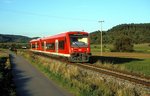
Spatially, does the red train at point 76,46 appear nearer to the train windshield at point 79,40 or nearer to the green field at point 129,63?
the train windshield at point 79,40

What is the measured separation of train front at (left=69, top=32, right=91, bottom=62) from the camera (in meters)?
30.0

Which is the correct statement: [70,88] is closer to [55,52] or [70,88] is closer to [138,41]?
[55,52]

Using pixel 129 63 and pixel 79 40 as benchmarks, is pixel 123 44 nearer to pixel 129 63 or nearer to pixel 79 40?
pixel 129 63

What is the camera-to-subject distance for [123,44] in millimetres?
93625

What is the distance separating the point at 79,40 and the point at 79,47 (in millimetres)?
886

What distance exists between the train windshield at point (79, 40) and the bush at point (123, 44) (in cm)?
6286

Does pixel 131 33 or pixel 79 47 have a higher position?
pixel 131 33

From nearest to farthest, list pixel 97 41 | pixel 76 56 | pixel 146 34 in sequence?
pixel 76 56
pixel 97 41
pixel 146 34

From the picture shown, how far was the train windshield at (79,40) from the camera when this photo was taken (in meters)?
30.4

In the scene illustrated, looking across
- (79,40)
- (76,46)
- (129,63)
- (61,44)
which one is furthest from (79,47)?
(129,63)

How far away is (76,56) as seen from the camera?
98.8 feet

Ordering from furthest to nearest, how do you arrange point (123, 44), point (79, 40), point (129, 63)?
point (123, 44) < point (129, 63) < point (79, 40)

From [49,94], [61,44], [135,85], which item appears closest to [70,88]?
[49,94]

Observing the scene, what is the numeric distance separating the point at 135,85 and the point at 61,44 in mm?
18433
